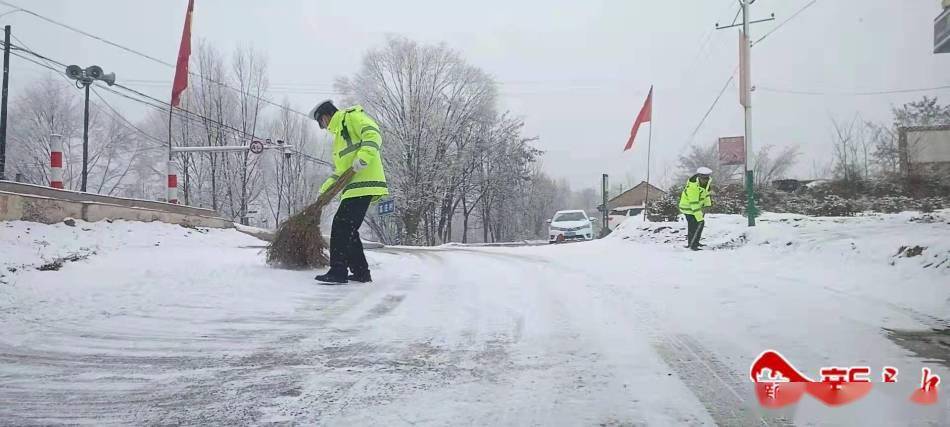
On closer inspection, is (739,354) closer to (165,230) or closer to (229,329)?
(229,329)

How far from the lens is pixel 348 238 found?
5309 mm

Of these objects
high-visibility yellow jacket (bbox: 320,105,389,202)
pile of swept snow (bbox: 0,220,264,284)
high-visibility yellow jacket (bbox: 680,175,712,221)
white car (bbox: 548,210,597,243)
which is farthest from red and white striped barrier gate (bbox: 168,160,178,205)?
high-visibility yellow jacket (bbox: 680,175,712,221)

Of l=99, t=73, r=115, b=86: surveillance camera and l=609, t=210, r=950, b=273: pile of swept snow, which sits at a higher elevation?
l=99, t=73, r=115, b=86: surveillance camera

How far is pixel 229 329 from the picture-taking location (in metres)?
3.38

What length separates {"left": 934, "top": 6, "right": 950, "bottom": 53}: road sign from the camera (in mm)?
5633

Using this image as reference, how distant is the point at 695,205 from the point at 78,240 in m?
9.97

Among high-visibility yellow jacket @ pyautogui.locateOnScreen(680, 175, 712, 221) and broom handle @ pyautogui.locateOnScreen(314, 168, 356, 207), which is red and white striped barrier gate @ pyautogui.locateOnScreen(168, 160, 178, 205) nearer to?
broom handle @ pyautogui.locateOnScreen(314, 168, 356, 207)

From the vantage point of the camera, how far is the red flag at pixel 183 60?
17.8 metres

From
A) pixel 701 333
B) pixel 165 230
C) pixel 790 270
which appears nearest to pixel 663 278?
pixel 790 270

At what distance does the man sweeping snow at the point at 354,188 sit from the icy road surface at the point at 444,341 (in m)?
0.38

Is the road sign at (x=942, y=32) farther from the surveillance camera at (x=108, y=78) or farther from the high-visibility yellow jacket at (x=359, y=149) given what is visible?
the surveillance camera at (x=108, y=78)

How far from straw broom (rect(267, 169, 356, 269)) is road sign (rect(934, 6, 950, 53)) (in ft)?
21.6

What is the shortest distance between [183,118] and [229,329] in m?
37.3

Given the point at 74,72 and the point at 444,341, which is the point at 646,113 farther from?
the point at 74,72
